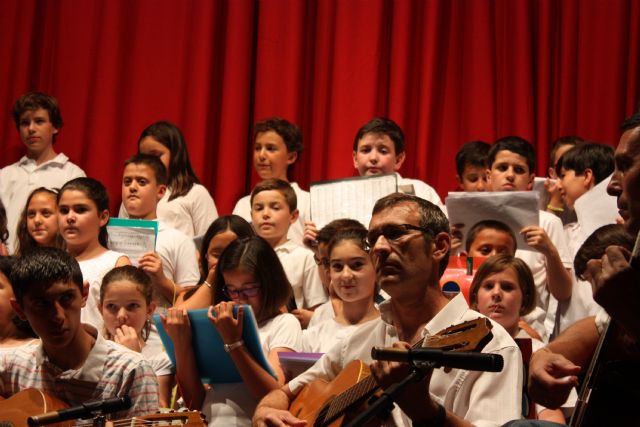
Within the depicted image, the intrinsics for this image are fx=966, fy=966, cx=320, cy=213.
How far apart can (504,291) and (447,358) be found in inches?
74.2

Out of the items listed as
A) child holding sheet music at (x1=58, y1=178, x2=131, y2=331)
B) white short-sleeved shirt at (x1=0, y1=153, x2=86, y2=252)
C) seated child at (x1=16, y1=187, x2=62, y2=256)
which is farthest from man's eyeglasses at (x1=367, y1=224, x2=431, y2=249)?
white short-sleeved shirt at (x1=0, y1=153, x2=86, y2=252)

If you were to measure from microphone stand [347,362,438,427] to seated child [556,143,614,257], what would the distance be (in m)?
3.15

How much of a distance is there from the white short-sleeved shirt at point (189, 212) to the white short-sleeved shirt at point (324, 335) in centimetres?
→ 191

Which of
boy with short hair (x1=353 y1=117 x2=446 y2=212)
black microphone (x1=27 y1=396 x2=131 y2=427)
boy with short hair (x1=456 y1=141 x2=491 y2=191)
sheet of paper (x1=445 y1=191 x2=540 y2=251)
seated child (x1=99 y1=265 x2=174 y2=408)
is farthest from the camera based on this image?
boy with short hair (x1=456 y1=141 x2=491 y2=191)

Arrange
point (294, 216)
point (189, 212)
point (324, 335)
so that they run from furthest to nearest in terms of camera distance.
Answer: point (189, 212) < point (294, 216) < point (324, 335)

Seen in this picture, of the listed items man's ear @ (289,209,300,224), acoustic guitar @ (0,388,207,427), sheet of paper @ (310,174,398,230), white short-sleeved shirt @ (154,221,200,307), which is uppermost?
sheet of paper @ (310,174,398,230)

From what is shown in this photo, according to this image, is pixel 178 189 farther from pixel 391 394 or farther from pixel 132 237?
pixel 391 394

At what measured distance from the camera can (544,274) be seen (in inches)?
180

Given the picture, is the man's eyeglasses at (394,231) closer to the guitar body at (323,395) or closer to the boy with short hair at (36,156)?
the guitar body at (323,395)

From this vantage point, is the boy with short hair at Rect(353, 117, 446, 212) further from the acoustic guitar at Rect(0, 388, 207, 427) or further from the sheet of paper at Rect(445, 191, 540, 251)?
the acoustic guitar at Rect(0, 388, 207, 427)

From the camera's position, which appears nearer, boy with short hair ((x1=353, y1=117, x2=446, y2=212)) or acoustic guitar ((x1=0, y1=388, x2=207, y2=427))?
acoustic guitar ((x1=0, y1=388, x2=207, y2=427))

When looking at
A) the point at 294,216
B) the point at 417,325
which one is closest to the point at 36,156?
the point at 294,216

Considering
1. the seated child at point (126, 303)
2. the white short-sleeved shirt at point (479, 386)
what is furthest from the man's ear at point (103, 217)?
the white short-sleeved shirt at point (479, 386)

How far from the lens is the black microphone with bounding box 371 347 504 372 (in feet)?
6.06
